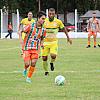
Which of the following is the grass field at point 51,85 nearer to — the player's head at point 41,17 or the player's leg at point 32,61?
the player's leg at point 32,61

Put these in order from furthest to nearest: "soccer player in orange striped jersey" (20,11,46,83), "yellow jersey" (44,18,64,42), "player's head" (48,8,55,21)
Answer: "yellow jersey" (44,18,64,42), "player's head" (48,8,55,21), "soccer player in orange striped jersey" (20,11,46,83)

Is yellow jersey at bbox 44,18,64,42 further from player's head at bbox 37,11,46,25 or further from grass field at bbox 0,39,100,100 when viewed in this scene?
player's head at bbox 37,11,46,25

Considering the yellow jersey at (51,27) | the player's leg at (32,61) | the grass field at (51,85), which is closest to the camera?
the grass field at (51,85)

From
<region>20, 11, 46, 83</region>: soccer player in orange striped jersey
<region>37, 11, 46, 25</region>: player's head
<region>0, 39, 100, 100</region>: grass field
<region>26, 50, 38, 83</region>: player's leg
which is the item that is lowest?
<region>0, 39, 100, 100</region>: grass field

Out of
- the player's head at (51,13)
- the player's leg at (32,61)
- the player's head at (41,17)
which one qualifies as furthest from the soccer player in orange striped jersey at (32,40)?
the player's head at (51,13)

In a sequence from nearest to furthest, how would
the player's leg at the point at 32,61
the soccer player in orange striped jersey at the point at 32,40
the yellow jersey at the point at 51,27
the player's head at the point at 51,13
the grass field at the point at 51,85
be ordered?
the grass field at the point at 51,85, the player's leg at the point at 32,61, the soccer player in orange striped jersey at the point at 32,40, the player's head at the point at 51,13, the yellow jersey at the point at 51,27

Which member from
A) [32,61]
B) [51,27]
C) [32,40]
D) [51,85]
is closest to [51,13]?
[51,27]

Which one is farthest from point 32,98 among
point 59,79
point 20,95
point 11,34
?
point 11,34

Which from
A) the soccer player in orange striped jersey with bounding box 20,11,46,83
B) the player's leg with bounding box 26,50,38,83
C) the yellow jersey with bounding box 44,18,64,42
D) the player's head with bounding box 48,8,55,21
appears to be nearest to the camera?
the player's leg with bounding box 26,50,38,83

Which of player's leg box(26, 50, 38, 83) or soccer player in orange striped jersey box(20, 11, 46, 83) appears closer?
player's leg box(26, 50, 38, 83)

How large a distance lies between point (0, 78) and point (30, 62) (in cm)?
107

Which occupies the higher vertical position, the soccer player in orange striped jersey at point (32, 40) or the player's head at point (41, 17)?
the player's head at point (41, 17)

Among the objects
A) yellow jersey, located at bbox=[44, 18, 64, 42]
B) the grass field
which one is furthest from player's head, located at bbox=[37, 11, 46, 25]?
yellow jersey, located at bbox=[44, 18, 64, 42]

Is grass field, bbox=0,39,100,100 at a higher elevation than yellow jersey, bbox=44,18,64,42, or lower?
lower
